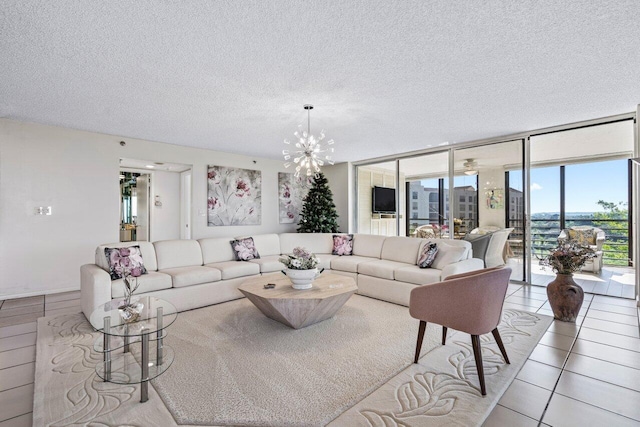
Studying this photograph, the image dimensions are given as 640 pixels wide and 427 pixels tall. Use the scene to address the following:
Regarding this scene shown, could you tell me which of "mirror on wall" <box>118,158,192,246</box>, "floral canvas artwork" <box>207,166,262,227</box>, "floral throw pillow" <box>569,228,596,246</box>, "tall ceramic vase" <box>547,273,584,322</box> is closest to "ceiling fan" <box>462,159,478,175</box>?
"tall ceramic vase" <box>547,273,584,322</box>

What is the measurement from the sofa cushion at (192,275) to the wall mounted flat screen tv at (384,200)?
4.59m

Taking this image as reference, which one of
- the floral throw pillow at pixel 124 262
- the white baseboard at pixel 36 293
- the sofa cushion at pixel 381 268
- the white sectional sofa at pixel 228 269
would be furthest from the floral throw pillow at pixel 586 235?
the white baseboard at pixel 36 293

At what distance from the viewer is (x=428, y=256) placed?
14.0ft

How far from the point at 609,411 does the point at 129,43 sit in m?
4.20

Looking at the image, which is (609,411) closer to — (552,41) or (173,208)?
(552,41)

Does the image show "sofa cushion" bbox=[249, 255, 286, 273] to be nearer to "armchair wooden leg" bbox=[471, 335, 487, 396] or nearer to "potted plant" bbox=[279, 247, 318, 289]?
"potted plant" bbox=[279, 247, 318, 289]

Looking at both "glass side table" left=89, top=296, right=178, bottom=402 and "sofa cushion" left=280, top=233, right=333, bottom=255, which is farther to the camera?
"sofa cushion" left=280, top=233, right=333, bottom=255

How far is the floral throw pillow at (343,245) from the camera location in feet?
18.5

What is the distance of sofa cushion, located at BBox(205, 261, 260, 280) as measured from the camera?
430cm

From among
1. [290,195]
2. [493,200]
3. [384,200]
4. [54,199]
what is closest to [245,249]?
[290,195]

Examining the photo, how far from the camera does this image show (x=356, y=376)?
7.41 ft

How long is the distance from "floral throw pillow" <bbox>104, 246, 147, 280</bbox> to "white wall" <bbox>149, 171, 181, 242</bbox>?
3396 millimetres

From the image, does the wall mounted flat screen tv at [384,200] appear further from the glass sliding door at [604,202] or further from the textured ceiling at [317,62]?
the glass sliding door at [604,202]

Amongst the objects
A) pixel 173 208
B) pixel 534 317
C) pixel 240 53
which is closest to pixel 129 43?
pixel 240 53
